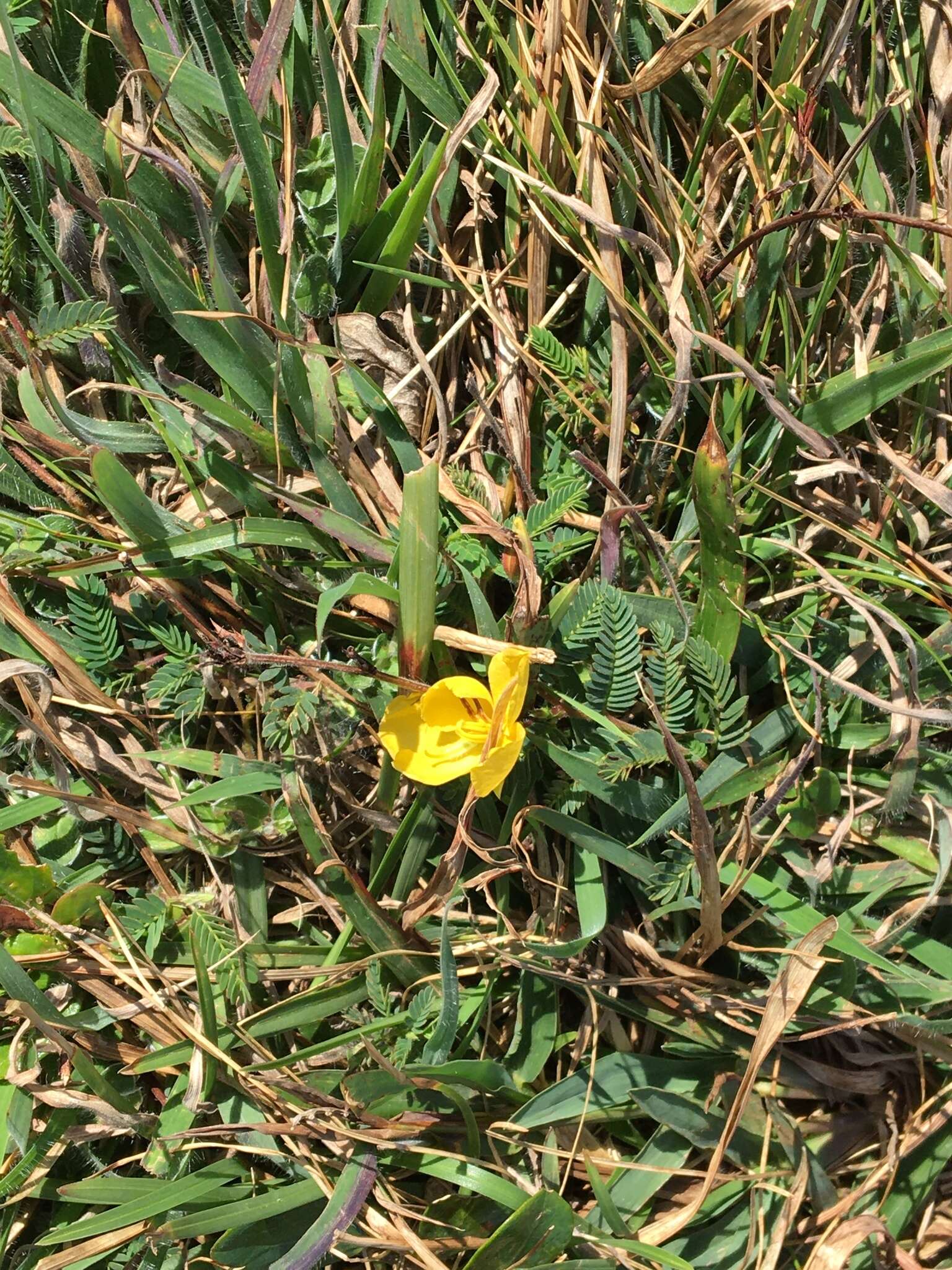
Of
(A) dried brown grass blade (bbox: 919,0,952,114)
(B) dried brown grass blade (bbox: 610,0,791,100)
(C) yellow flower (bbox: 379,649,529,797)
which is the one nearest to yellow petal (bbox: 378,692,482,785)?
(C) yellow flower (bbox: 379,649,529,797)

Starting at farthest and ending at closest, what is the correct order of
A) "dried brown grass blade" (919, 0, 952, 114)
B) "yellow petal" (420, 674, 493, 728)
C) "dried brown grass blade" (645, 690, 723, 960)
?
1. "dried brown grass blade" (919, 0, 952, 114)
2. "yellow petal" (420, 674, 493, 728)
3. "dried brown grass blade" (645, 690, 723, 960)

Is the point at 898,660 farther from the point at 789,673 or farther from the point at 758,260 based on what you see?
the point at 758,260

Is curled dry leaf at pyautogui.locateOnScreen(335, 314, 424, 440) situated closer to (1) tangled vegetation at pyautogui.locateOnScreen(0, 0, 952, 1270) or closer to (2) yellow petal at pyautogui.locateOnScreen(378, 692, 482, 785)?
(1) tangled vegetation at pyautogui.locateOnScreen(0, 0, 952, 1270)

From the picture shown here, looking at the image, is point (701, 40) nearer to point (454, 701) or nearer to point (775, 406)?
point (775, 406)

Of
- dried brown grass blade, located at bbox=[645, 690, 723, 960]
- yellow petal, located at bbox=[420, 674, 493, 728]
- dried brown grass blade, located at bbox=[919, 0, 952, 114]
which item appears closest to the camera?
dried brown grass blade, located at bbox=[645, 690, 723, 960]

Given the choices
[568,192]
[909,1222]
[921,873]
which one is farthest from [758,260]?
[909,1222]

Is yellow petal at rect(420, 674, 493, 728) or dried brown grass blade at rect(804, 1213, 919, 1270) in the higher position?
yellow petal at rect(420, 674, 493, 728)

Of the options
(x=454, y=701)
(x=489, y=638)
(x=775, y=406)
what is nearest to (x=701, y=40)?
(x=775, y=406)

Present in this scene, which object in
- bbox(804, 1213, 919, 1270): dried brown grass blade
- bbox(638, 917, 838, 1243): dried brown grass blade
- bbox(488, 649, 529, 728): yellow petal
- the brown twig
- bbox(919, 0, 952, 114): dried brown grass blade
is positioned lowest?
bbox(804, 1213, 919, 1270): dried brown grass blade
